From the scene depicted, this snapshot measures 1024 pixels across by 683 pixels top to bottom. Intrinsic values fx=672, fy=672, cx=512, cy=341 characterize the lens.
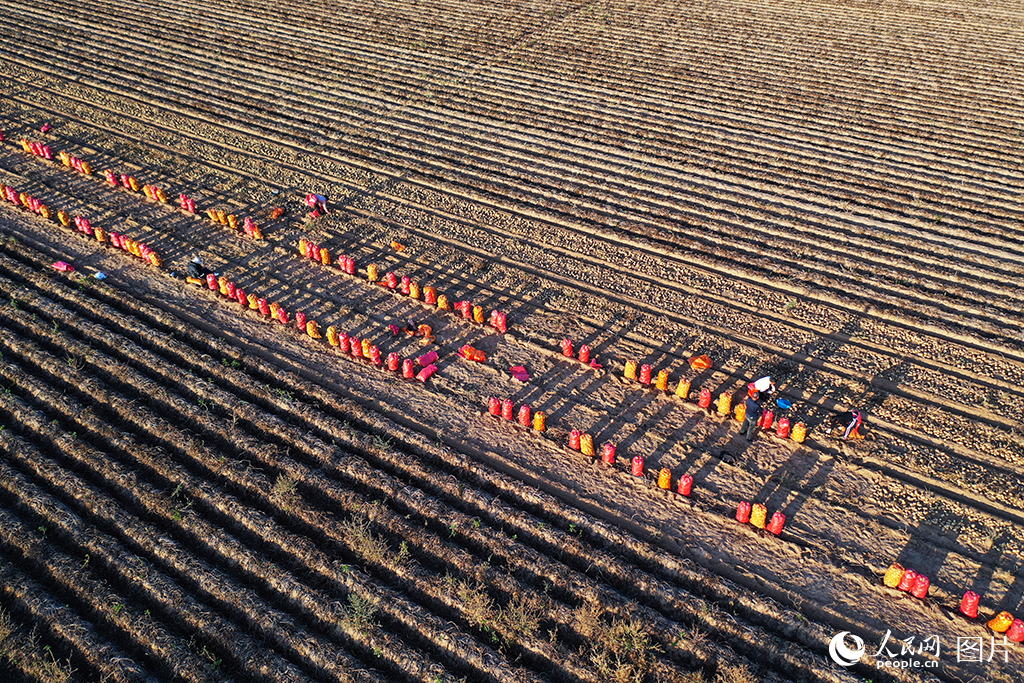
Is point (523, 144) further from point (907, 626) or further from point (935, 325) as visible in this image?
point (907, 626)

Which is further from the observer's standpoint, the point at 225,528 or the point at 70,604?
the point at 225,528

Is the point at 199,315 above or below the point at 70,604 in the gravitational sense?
above

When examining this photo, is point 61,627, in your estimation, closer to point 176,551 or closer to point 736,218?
point 176,551

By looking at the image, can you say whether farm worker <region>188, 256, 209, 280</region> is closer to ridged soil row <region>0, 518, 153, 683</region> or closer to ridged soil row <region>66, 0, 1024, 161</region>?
ridged soil row <region>0, 518, 153, 683</region>

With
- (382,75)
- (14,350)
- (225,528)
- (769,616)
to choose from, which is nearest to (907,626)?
(769,616)

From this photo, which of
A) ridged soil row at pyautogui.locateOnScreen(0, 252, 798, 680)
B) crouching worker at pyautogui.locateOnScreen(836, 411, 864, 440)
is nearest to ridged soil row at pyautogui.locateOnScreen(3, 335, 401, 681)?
ridged soil row at pyautogui.locateOnScreen(0, 252, 798, 680)

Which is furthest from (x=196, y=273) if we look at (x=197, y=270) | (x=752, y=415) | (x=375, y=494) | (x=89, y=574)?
(x=752, y=415)

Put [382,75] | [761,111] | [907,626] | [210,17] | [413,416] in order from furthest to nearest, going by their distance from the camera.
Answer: [210,17], [382,75], [761,111], [413,416], [907,626]
